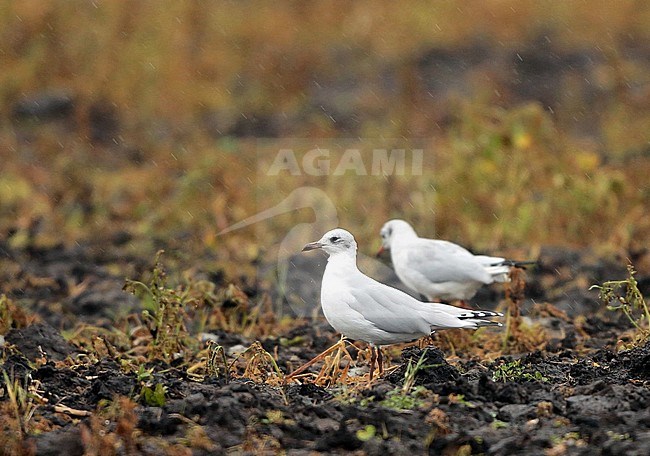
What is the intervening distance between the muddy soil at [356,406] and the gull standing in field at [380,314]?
0.16 m

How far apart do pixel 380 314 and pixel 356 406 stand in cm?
84

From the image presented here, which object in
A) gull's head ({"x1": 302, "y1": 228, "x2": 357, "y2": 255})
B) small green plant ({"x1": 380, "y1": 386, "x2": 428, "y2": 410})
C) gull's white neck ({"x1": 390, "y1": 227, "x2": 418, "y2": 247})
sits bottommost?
small green plant ({"x1": 380, "y1": 386, "x2": 428, "y2": 410})

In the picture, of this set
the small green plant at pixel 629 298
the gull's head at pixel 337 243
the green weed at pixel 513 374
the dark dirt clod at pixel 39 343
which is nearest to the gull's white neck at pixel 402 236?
the gull's head at pixel 337 243

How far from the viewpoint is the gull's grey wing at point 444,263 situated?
25.6 ft

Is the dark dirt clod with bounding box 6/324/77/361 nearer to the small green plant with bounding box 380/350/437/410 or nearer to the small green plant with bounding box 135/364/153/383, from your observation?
the small green plant with bounding box 135/364/153/383

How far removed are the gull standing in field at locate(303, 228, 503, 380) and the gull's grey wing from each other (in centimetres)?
167

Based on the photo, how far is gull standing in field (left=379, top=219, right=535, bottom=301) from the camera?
7793 millimetres

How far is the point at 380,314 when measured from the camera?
19.3 feet

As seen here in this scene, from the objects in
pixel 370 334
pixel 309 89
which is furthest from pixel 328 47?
pixel 370 334

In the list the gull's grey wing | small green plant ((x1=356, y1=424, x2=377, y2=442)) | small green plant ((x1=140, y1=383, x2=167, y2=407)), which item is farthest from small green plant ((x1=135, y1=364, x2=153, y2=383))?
the gull's grey wing

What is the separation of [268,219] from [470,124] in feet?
7.27

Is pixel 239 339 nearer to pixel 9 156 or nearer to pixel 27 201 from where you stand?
pixel 27 201

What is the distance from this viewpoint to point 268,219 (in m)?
11.0

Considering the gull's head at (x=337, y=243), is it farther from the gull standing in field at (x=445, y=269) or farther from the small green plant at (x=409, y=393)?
the gull standing in field at (x=445, y=269)
